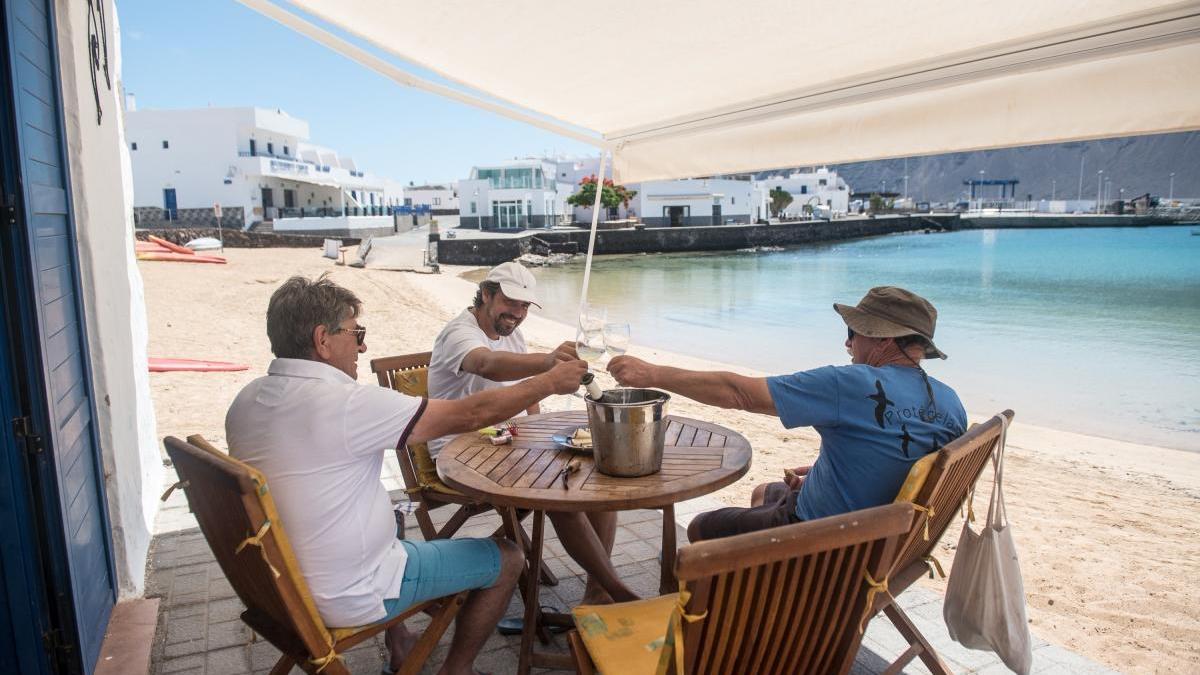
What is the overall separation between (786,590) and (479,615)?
1.02 meters

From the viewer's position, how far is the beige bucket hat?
197cm

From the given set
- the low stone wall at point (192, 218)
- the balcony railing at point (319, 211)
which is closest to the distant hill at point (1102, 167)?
the balcony railing at point (319, 211)

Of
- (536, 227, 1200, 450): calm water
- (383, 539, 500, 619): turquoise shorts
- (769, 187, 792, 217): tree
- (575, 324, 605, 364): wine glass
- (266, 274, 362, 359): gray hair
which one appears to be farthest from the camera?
(769, 187, 792, 217): tree

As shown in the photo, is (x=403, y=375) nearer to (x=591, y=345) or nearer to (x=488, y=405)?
(x=591, y=345)

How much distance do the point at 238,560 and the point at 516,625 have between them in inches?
48.2

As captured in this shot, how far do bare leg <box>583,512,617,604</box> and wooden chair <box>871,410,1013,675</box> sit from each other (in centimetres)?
95

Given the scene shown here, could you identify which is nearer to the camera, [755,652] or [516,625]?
[755,652]

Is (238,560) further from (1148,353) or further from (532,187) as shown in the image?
(532,187)

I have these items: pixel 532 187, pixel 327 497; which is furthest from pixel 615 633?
pixel 532 187

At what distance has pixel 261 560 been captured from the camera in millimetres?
1507

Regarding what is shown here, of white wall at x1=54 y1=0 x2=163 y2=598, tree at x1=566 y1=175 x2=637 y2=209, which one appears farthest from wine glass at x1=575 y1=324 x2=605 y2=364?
tree at x1=566 y1=175 x2=637 y2=209

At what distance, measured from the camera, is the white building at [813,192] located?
294 feet

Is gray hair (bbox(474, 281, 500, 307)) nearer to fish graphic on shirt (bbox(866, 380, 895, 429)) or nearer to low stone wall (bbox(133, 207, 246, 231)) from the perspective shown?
fish graphic on shirt (bbox(866, 380, 895, 429))

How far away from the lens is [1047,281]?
3800cm
